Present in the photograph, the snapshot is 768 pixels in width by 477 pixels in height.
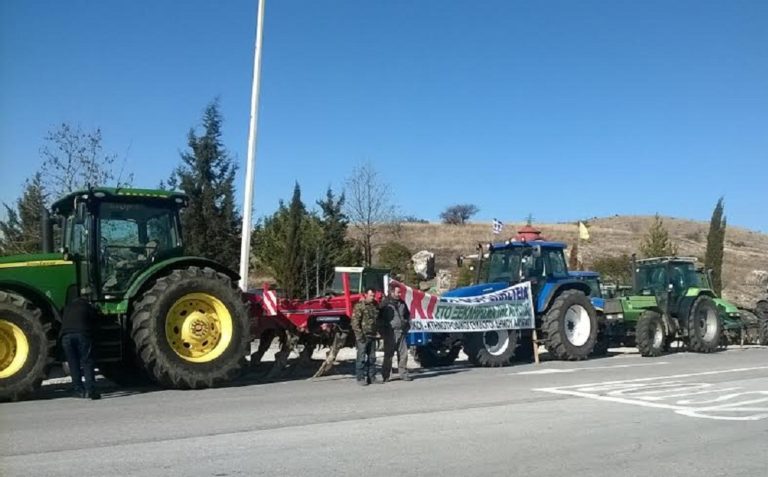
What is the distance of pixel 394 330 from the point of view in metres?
13.7

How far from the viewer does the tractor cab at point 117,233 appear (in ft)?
37.9

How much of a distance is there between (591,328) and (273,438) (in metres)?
11.1

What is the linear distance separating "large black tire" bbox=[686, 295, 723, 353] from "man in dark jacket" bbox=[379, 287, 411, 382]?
9592mm

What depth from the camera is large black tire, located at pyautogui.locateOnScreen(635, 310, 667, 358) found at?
60.1ft

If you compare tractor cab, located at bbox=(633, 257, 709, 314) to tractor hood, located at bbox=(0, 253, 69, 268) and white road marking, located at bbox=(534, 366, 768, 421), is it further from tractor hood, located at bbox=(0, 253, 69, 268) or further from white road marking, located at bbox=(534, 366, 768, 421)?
tractor hood, located at bbox=(0, 253, 69, 268)

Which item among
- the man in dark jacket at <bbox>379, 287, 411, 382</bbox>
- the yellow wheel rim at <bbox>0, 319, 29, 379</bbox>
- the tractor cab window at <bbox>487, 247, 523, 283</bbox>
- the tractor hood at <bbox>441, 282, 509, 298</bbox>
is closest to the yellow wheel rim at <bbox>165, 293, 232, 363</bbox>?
the yellow wheel rim at <bbox>0, 319, 29, 379</bbox>

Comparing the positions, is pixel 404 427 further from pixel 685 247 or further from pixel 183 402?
pixel 685 247

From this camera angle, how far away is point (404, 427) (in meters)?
8.69

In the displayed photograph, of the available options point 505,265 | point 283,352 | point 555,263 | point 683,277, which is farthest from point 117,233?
point 683,277

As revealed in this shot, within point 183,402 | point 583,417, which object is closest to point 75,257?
point 183,402

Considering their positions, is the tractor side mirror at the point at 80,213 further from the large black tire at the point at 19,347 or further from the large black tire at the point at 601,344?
the large black tire at the point at 601,344

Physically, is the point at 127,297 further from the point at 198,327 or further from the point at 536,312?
the point at 536,312

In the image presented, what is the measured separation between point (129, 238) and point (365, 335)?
4185 mm

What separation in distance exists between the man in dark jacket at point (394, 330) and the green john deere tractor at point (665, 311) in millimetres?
7100
